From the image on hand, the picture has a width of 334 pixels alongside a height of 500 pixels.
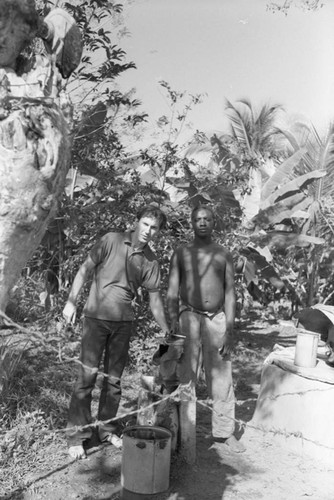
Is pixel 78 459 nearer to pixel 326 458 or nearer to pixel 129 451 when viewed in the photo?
pixel 129 451

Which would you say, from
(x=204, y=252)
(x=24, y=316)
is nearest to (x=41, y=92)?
(x=204, y=252)

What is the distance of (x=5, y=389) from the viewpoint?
13.9 ft

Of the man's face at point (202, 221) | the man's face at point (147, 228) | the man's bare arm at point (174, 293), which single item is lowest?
the man's bare arm at point (174, 293)

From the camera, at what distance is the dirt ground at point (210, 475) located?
344cm

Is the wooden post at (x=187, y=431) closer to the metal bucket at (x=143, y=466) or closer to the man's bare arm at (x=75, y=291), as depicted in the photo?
the metal bucket at (x=143, y=466)

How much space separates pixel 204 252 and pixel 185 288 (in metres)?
0.33

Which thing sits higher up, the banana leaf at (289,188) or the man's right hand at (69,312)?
the banana leaf at (289,188)

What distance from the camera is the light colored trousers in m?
4.28

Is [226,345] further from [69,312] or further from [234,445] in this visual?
[69,312]

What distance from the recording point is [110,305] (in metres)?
3.76

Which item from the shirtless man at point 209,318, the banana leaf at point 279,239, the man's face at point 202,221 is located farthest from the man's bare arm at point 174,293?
the banana leaf at point 279,239

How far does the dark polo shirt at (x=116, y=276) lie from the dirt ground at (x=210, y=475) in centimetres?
104

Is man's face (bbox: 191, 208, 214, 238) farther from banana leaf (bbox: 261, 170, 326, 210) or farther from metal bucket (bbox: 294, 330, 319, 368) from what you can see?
banana leaf (bbox: 261, 170, 326, 210)

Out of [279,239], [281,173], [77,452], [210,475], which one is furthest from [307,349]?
[281,173]
